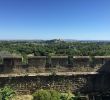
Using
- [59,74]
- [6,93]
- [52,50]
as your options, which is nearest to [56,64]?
[59,74]

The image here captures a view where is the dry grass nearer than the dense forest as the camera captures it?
Yes

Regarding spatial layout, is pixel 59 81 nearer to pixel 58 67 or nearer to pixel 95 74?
pixel 58 67

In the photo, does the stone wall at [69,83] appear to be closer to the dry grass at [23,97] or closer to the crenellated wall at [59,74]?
the crenellated wall at [59,74]

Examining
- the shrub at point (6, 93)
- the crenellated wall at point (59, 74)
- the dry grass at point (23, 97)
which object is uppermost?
the crenellated wall at point (59, 74)

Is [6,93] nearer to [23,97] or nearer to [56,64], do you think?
[23,97]

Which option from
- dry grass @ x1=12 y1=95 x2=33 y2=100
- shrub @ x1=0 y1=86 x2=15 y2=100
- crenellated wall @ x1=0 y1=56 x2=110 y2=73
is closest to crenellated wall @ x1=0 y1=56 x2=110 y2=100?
crenellated wall @ x1=0 y1=56 x2=110 y2=73

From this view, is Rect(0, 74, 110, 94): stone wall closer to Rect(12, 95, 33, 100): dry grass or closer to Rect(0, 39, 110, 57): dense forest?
Rect(12, 95, 33, 100): dry grass

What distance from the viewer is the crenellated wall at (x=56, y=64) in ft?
35.2

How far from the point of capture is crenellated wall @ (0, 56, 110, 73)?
35.2 feet

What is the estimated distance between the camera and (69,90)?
36.4ft

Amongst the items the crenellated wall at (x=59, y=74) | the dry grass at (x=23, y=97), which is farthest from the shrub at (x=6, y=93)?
the crenellated wall at (x=59, y=74)

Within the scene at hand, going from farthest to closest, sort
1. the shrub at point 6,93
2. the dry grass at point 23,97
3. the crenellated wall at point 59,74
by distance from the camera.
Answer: the crenellated wall at point 59,74
the dry grass at point 23,97
the shrub at point 6,93

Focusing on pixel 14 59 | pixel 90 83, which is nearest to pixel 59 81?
pixel 90 83

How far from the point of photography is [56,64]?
435 inches
